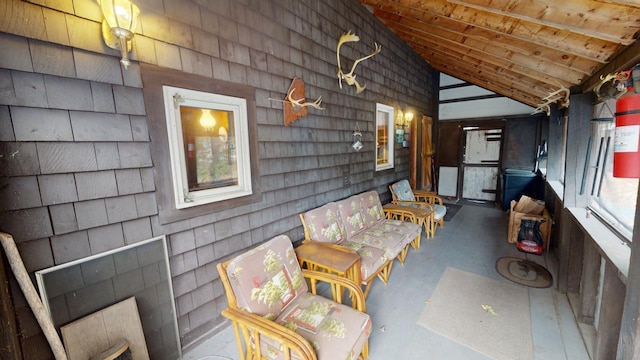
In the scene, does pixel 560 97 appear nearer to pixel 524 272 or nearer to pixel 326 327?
pixel 524 272

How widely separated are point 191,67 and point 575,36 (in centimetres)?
269

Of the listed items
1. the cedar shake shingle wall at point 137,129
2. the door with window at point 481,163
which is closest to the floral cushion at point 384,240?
the cedar shake shingle wall at point 137,129

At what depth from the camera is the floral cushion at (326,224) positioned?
252 cm

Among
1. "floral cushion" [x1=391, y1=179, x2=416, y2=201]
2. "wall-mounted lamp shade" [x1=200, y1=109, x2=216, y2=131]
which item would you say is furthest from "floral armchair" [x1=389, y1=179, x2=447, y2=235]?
"wall-mounted lamp shade" [x1=200, y1=109, x2=216, y2=131]

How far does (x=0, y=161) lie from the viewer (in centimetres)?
107

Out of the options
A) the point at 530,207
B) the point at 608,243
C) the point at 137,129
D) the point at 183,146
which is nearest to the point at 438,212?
the point at 530,207

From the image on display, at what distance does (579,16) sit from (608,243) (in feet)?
4.80

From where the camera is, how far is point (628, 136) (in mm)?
1141

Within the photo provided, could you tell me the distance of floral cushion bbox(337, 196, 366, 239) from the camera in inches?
114

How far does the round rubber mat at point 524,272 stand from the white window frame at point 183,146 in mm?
3068

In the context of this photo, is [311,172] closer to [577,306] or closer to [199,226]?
[199,226]

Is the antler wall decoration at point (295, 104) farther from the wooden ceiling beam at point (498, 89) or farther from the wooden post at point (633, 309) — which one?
the wooden ceiling beam at point (498, 89)

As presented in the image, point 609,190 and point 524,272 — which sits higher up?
point 609,190

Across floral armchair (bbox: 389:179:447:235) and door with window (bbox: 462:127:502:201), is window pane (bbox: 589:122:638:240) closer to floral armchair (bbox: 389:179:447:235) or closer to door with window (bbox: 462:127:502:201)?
floral armchair (bbox: 389:179:447:235)
